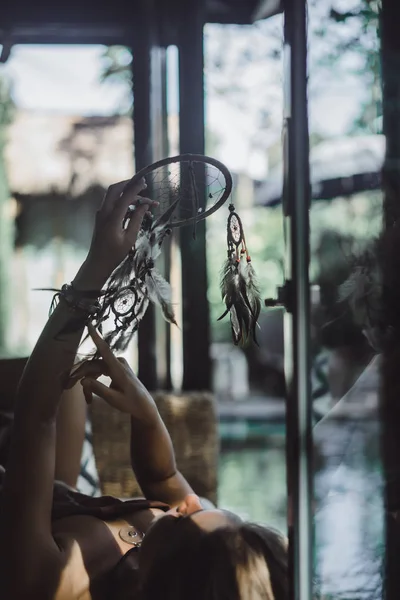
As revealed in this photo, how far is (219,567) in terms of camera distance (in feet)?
2.21

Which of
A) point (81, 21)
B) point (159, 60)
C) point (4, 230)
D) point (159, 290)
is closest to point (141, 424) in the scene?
point (159, 290)

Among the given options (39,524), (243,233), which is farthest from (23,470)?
(243,233)

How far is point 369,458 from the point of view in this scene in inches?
29.7

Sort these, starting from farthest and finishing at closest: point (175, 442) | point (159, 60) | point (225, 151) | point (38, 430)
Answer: point (159, 60), point (175, 442), point (225, 151), point (38, 430)

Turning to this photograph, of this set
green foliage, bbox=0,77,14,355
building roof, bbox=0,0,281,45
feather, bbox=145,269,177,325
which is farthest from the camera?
green foliage, bbox=0,77,14,355

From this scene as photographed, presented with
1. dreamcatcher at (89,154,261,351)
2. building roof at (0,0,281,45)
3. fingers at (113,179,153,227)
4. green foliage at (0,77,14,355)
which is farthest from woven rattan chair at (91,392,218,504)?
building roof at (0,0,281,45)

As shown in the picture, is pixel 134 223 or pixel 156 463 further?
pixel 156 463

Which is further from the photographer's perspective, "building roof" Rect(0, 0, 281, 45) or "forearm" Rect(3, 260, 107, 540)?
"building roof" Rect(0, 0, 281, 45)

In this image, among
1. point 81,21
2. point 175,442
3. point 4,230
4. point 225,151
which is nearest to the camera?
point 225,151

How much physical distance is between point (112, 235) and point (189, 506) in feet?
1.07

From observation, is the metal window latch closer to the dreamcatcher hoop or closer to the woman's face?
the dreamcatcher hoop

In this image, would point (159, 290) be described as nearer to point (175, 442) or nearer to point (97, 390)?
point (97, 390)

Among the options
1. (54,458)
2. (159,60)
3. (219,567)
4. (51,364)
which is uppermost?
(159,60)

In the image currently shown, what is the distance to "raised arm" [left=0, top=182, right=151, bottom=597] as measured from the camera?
67 cm
